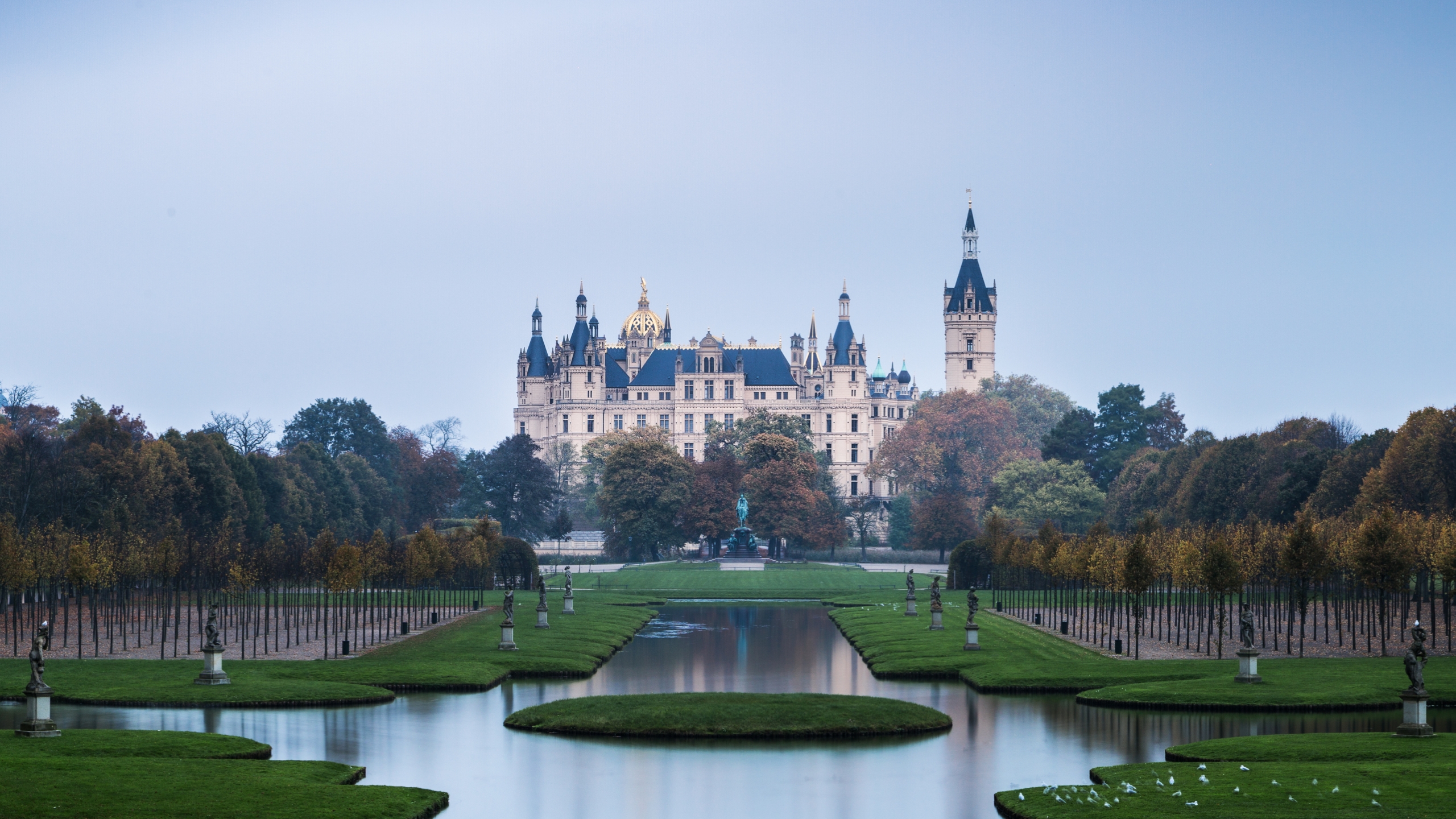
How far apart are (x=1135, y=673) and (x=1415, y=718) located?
472 inches

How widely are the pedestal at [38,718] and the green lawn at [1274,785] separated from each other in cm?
1819

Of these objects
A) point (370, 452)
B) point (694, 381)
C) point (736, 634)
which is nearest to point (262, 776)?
point (736, 634)

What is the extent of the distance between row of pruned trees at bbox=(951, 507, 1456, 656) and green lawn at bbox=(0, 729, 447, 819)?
87.1ft

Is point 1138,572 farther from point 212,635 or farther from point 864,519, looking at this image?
point 864,519

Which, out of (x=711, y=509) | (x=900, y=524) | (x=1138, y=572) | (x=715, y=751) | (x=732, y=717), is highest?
(x=711, y=509)

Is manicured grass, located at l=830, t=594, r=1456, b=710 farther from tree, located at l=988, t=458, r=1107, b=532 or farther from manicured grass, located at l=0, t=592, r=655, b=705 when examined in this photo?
tree, located at l=988, t=458, r=1107, b=532

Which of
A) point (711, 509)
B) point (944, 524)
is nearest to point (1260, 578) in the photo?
point (944, 524)

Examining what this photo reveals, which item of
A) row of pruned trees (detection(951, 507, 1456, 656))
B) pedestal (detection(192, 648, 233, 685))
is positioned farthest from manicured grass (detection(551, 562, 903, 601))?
pedestal (detection(192, 648, 233, 685))

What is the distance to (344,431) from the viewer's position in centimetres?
14212

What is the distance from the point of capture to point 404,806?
26.2 meters

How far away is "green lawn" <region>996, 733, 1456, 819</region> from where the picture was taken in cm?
2523

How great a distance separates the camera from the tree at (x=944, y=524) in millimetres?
118500

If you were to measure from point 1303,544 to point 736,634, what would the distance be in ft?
67.5

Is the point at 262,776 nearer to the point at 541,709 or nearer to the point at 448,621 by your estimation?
the point at 541,709
